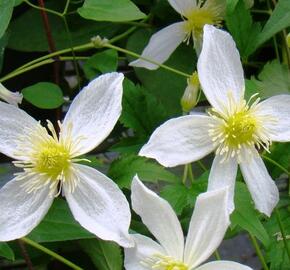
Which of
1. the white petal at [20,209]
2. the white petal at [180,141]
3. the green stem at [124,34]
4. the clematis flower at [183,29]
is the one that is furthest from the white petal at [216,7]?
the white petal at [20,209]

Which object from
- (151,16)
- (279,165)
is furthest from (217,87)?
(151,16)

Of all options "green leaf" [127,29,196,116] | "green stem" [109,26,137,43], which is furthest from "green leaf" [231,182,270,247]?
"green stem" [109,26,137,43]

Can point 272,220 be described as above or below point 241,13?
below

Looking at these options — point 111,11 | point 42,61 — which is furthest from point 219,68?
point 42,61

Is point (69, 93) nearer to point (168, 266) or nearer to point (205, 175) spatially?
point (205, 175)

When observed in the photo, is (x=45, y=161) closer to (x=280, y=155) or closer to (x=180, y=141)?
(x=180, y=141)

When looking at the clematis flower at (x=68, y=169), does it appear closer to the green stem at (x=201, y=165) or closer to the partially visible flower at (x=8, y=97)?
the partially visible flower at (x=8, y=97)

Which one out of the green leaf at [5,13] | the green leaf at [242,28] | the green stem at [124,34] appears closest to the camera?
the green leaf at [5,13]
